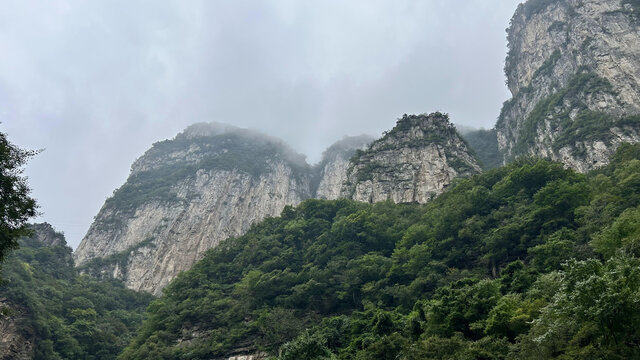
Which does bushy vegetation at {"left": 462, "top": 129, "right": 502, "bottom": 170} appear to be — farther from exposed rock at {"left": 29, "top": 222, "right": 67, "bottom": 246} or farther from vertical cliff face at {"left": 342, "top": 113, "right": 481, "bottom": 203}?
exposed rock at {"left": 29, "top": 222, "right": 67, "bottom": 246}

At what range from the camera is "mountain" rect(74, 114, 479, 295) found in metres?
68.0

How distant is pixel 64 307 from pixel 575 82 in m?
67.2

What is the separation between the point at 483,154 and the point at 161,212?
65344 millimetres

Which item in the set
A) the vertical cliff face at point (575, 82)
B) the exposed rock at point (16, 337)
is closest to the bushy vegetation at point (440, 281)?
the exposed rock at point (16, 337)

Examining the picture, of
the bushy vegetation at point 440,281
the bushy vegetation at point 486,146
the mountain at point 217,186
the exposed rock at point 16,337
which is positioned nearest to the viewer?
the bushy vegetation at point 440,281

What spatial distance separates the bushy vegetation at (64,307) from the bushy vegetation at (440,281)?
543 centimetres

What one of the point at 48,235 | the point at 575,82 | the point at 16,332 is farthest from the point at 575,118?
the point at 48,235

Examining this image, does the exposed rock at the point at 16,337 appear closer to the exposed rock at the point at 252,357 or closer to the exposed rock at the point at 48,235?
the exposed rock at the point at 252,357

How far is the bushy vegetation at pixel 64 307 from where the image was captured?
37.6m

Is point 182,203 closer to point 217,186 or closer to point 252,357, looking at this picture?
point 217,186

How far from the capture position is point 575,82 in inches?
2360

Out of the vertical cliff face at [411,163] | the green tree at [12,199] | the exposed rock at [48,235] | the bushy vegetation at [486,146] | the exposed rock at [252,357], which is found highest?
the bushy vegetation at [486,146]

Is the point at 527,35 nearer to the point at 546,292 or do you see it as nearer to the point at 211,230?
the point at 211,230

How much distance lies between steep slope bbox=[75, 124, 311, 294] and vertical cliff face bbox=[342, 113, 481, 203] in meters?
28.6
